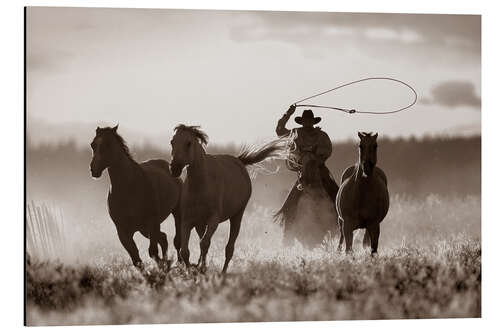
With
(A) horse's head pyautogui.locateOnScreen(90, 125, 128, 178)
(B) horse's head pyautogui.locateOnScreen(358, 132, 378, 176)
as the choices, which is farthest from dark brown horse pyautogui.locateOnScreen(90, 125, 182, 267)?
(B) horse's head pyautogui.locateOnScreen(358, 132, 378, 176)

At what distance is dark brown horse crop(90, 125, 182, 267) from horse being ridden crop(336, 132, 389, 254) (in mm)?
1222

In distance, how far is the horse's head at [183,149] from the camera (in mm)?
6641

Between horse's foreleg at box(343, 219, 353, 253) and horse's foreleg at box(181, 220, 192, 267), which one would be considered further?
horse's foreleg at box(343, 219, 353, 253)

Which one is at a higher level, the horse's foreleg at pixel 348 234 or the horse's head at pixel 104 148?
the horse's head at pixel 104 148

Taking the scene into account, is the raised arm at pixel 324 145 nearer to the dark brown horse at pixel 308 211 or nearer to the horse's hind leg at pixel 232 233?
the dark brown horse at pixel 308 211

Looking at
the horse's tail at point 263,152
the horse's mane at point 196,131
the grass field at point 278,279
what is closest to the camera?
the grass field at point 278,279

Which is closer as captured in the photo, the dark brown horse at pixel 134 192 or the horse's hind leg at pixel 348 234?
the dark brown horse at pixel 134 192

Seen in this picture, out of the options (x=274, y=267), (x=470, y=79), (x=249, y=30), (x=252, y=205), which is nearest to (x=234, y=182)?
(x=252, y=205)

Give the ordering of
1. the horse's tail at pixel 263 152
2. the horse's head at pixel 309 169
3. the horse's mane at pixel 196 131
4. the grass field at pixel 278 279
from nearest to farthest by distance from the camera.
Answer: the grass field at pixel 278 279
the horse's mane at pixel 196 131
the horse's tail at pixel 263 152
the horse's head at pixel 309 169

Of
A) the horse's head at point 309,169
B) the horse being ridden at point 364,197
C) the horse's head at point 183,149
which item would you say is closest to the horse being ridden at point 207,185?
the horse's head at point 183,149

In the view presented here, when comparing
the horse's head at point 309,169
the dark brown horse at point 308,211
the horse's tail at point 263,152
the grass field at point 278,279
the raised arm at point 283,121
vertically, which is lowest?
the grass field at point 278,279

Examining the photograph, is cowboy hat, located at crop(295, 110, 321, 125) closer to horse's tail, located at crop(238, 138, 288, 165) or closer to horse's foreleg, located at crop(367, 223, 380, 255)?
horse's tail, located at crop(238, 138, 288, 165)

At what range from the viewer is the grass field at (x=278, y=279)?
656 cm

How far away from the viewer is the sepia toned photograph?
659cm
